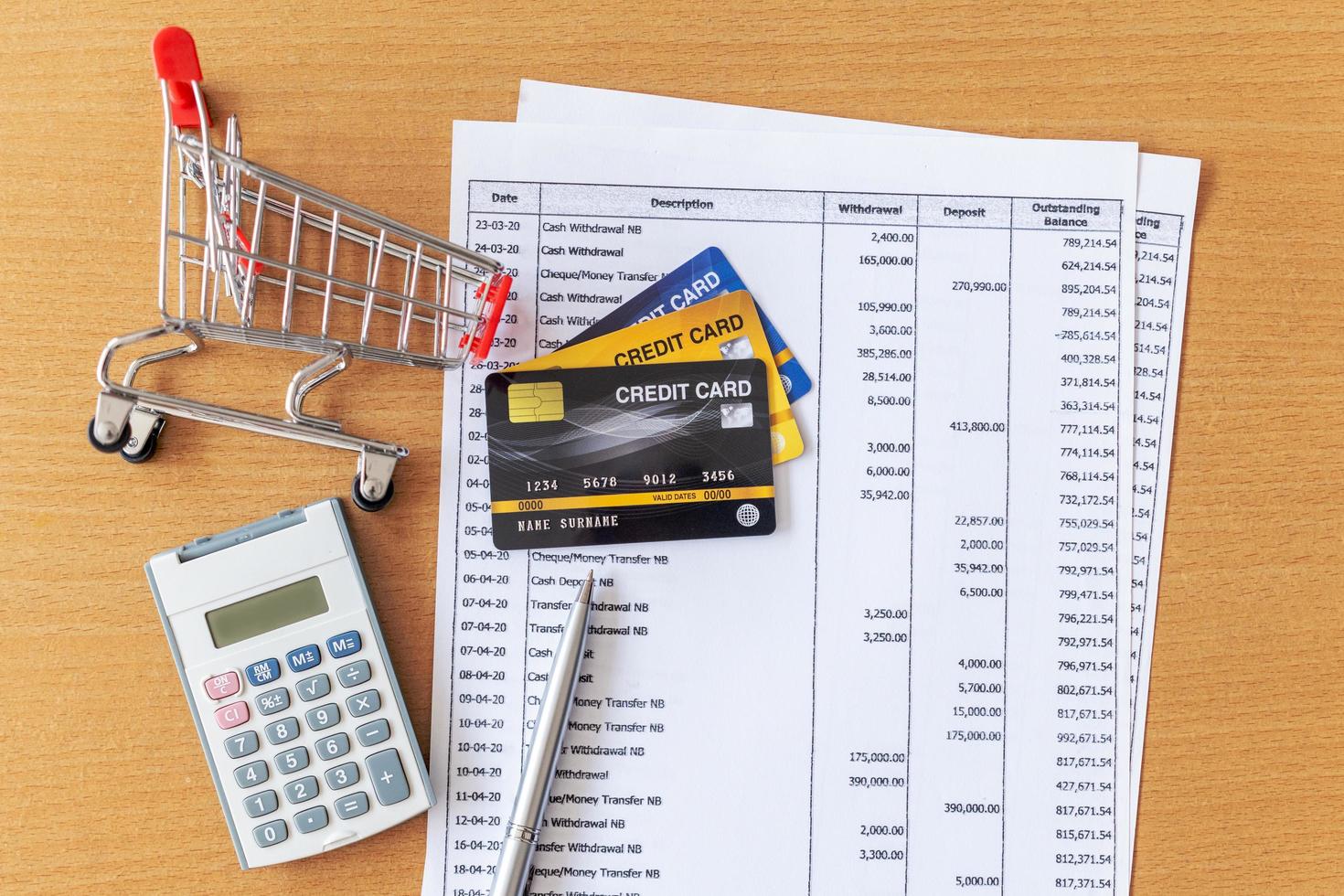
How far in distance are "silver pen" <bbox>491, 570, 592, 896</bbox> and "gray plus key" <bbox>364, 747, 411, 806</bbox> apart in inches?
3.0

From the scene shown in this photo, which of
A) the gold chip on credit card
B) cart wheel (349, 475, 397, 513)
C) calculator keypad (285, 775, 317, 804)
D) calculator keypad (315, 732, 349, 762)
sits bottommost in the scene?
calculator keypad (285, 775, 317, 804)

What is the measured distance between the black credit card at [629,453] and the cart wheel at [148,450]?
0.22m

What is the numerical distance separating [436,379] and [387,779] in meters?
0.27

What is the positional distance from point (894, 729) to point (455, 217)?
467mm

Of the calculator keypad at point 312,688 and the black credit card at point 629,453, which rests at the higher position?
the black credit card at point 629,453

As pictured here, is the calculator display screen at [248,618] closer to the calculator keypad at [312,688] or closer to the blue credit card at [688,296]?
the calculator keypad at [312,688]

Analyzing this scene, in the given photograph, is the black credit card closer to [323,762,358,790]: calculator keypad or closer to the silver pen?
the silver pen

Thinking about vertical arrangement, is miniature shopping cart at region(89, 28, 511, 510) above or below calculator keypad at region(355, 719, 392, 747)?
above

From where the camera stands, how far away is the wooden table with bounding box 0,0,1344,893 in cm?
60

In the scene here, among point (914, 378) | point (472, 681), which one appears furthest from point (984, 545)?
point (472, 681)

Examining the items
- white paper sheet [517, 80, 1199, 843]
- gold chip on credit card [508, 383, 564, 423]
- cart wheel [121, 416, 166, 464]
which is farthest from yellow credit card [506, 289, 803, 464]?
cart wheel [121, 416, 166, 464]

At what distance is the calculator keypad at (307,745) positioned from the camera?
578 mm

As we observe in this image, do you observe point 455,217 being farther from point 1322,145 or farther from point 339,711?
point 1322,145

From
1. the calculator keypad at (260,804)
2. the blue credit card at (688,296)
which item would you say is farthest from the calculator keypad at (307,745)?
the blue credit card at (688,296)
